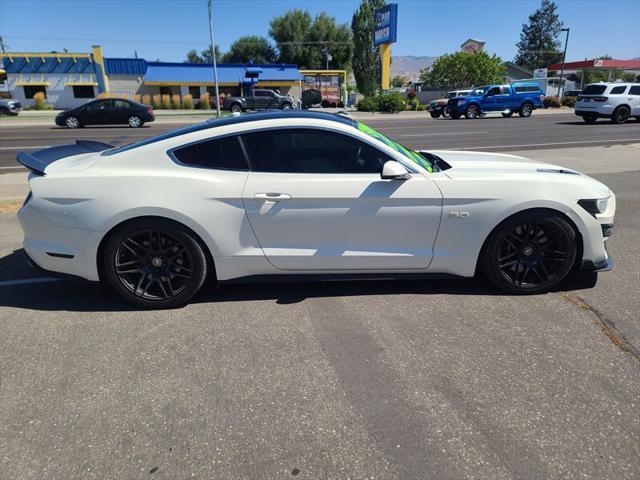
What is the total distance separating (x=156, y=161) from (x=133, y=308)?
1.18 m

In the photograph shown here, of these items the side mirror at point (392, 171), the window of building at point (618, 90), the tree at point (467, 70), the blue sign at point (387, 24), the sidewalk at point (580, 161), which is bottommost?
the sidewalk at point (580, 161)

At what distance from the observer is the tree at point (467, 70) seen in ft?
185

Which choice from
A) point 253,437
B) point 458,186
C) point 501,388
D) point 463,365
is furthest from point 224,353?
point 458,186

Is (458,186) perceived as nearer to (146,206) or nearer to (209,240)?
(209,240)

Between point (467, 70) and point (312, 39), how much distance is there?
30.2 metres

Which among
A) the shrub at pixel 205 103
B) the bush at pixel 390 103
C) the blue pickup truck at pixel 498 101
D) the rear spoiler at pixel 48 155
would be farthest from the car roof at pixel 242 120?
the shrub at pixel 205 103

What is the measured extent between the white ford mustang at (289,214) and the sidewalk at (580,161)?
170 inches

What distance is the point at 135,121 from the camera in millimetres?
23359

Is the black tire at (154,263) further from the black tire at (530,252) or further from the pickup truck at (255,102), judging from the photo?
the pickup truck at (255,102)

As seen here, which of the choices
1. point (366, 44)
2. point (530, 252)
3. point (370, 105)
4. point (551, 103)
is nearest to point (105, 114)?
point (370, 105)

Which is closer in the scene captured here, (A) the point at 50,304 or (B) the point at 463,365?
(B) the point at 463,365

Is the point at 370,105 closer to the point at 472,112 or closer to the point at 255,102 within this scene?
the point at 255,102

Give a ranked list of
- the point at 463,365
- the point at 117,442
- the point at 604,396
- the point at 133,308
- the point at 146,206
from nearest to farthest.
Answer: the point at 117,442 < the point at 604,396 < the point at 463,365 < the point at 146,206 < the point at 133,308

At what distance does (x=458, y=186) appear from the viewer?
351 centimetres
